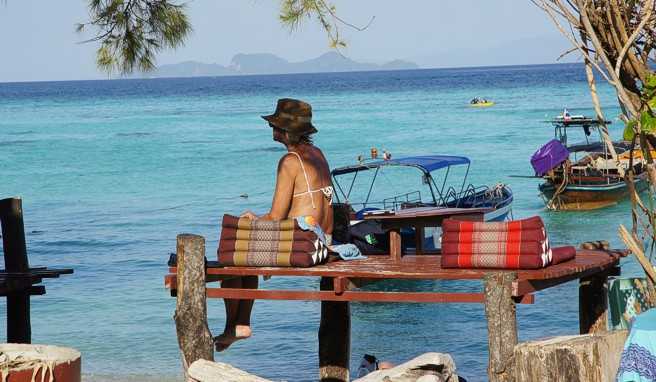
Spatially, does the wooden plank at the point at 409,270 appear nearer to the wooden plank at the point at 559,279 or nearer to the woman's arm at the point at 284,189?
the wooden plank at the point at 559,279

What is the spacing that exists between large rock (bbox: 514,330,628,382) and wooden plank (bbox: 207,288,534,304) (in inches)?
35.9

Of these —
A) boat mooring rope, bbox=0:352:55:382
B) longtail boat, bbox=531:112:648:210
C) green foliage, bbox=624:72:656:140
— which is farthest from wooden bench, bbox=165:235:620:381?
longtail boat, bbox=531:112:648:210

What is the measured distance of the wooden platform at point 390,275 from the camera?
279 inches

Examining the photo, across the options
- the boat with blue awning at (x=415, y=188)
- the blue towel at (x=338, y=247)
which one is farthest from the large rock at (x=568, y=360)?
the boat with blue awning at (x=415, y=188)

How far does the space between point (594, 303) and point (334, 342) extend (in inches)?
97.5

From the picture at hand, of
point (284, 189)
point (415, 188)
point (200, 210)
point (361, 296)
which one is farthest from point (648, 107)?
point (415, 188)

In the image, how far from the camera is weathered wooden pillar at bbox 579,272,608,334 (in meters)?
8.73

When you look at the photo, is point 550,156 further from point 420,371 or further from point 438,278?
point 420,371

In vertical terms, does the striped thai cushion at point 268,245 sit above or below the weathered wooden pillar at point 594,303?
above

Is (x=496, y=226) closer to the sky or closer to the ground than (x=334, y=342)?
closer to the sky

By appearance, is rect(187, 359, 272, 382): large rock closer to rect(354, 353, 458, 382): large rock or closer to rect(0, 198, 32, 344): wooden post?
rect(354, 353, 458, 382): large rock

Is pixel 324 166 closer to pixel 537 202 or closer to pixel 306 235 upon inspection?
pixel 306 235

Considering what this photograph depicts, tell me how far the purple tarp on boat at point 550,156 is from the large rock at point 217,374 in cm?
2242

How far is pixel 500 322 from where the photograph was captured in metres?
7.01
